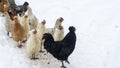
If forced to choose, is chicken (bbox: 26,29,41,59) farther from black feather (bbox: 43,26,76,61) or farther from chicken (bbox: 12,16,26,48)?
chicken (bbox: 12,16,26,48)

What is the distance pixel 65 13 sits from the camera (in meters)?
12.1

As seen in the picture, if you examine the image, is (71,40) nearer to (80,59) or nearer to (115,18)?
(80,59)

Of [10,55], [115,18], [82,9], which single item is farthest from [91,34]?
[10,55]

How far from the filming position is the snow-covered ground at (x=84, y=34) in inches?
352

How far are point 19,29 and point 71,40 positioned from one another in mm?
1449

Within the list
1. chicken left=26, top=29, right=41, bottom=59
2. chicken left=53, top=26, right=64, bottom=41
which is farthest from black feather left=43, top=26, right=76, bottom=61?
chicken left=53, top=26, right=64, bottom=41

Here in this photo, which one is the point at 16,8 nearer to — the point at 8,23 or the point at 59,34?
the point at 8,23

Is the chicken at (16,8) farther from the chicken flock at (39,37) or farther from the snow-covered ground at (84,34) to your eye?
the chicken flock at (39,37)

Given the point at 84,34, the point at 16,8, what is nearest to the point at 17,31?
the point at 16,8

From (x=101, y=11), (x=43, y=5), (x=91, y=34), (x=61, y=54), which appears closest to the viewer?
(x=61, y=54)

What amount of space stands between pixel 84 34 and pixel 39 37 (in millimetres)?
1857

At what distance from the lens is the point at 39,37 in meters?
9.22

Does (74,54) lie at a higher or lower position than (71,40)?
lower

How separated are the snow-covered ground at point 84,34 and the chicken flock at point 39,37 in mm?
297
